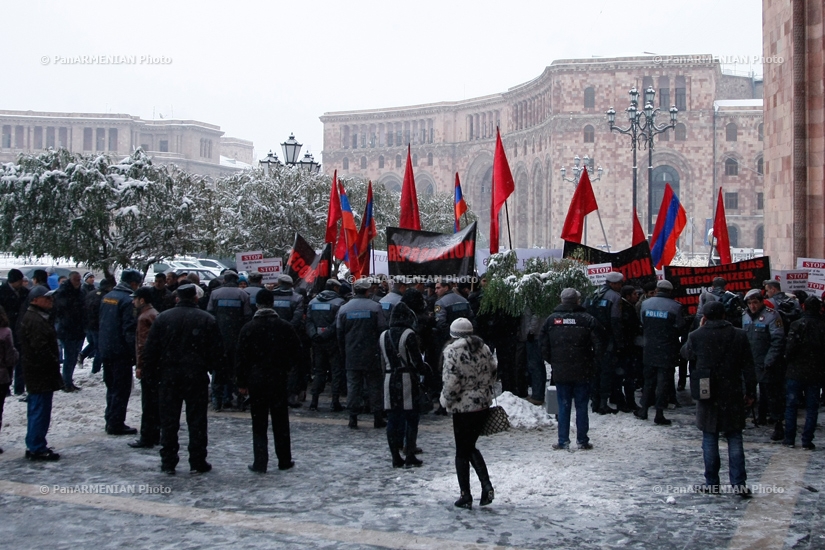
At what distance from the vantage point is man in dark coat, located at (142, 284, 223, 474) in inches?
A: 272

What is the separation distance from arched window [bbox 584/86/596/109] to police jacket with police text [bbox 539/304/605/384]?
2229 inches

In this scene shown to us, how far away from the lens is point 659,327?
9031 millimetres

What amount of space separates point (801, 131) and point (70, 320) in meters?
12.1

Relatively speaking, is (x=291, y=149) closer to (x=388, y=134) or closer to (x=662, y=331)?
(x=662, y=331)

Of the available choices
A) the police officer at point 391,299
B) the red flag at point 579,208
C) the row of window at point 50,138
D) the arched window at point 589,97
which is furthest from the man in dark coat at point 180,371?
the row of window at point 50,138

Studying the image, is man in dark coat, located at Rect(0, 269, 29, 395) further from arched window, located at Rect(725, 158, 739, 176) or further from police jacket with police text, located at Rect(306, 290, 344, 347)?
arched window, located at Rect(725, 158, 739, 176)

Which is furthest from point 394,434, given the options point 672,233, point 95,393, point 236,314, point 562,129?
point 562,129

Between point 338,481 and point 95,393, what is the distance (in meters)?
5.60

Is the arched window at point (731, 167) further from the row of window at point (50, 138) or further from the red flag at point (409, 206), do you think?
the row of window at point (50, 138)

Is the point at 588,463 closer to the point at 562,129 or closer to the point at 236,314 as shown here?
the point at 236,314

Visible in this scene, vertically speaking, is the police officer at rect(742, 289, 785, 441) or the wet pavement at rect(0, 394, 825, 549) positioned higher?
the police officer at rect(742, 289, 785, 441)

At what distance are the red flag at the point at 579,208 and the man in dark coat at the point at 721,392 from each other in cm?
641

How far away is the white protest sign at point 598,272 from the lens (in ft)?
33.5

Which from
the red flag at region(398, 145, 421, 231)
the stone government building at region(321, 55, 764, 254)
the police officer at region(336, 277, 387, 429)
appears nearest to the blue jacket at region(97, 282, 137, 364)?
the police officer at region(336, 277, 387, 429)
